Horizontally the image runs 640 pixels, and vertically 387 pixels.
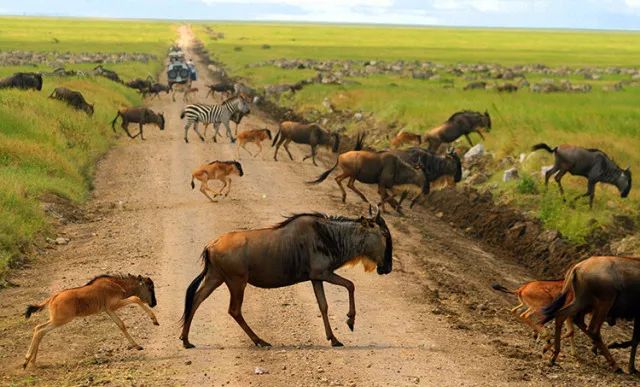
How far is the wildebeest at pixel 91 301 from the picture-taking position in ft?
31.8

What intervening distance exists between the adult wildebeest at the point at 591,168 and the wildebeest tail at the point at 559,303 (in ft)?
30.0

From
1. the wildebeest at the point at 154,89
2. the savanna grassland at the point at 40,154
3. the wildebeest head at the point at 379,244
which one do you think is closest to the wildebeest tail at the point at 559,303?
the wildebeest head at the point at 379,244

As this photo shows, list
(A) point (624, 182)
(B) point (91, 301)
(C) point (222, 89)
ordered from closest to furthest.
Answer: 1. (B) point (91, 301)
2. (A) point (624, 182)
3. (C) point (222, 89)

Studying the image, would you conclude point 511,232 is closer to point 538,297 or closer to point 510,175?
point 510,175

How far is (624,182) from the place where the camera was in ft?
64.1

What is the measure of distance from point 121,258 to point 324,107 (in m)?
24.6

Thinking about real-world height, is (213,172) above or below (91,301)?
below

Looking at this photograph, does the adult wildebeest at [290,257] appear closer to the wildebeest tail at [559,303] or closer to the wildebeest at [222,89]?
the wildebeest tail at [559,303]

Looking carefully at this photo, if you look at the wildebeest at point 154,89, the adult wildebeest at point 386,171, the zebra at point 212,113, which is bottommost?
the wildebeest at point 154,89

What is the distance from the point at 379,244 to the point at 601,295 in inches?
108

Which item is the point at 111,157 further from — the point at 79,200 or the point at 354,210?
the point at 354,210

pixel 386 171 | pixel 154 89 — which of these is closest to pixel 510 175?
pixel 386 171

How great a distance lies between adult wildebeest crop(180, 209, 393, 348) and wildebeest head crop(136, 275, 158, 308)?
2.14 ft

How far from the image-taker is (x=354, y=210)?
19781 millimetres
